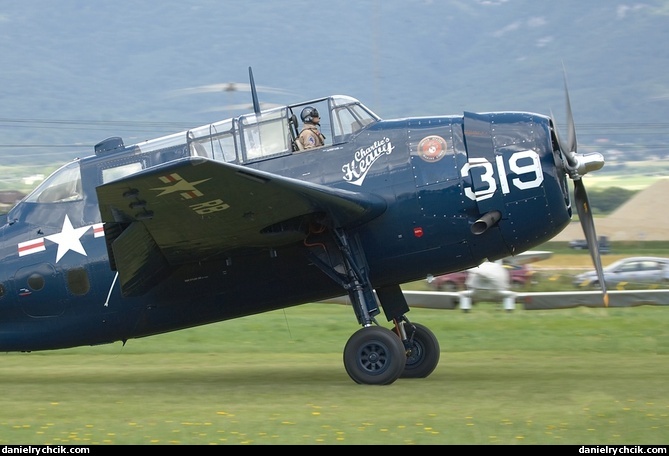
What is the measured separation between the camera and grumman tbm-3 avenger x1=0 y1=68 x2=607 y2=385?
474 inches

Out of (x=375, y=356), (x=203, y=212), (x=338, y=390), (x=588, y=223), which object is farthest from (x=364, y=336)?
(x=588, y=223)

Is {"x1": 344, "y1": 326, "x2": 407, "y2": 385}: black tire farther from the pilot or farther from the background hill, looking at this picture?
the background hill

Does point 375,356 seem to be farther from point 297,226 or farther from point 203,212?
point 203,212

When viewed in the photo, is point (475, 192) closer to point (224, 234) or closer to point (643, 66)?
point (224, 234)

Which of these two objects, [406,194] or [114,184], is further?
[406,194]

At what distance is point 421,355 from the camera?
44.9ft

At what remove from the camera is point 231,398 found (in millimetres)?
11633

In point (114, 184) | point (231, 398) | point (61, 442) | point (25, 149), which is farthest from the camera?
point (25, 149)

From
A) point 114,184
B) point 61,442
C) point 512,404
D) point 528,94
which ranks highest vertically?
point 528,94

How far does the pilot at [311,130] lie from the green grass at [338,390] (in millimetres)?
3316

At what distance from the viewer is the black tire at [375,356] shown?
1218cm

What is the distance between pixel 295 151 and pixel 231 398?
135 inches

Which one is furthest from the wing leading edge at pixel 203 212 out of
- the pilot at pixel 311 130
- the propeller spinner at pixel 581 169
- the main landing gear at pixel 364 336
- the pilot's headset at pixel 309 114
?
the propeller spinner at pixel 581 169
